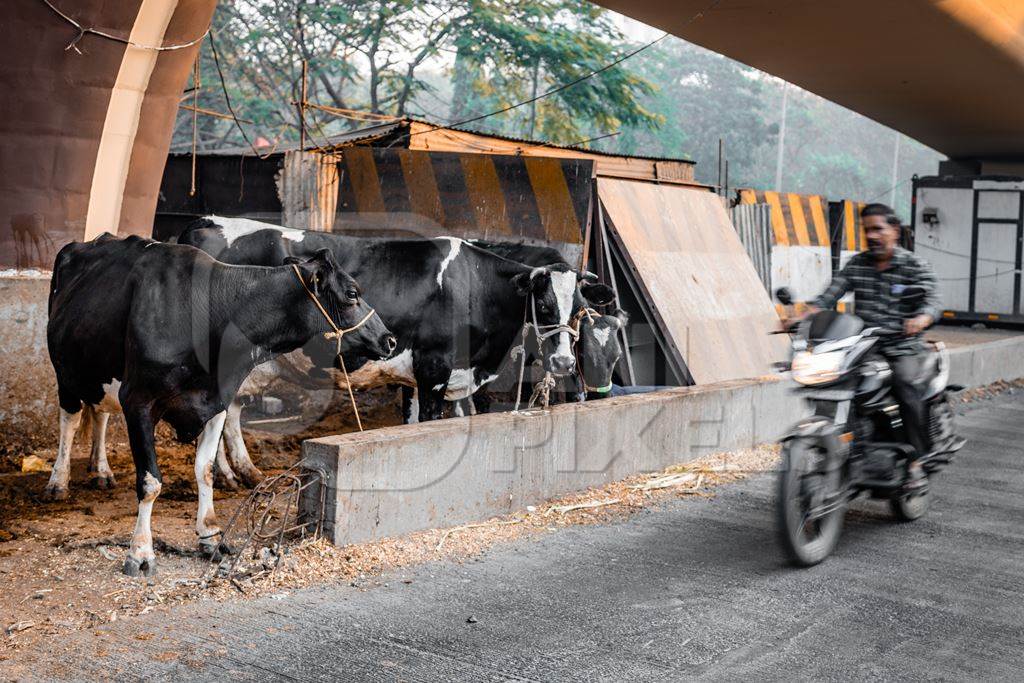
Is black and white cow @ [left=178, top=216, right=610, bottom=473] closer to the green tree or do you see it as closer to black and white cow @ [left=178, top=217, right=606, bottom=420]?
black and white cow @ [left=178, top=217, right=606, bottom=420]

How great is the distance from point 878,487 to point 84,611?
14.6ft

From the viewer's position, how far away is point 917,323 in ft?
21.3

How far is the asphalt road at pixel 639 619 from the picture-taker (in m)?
4.40

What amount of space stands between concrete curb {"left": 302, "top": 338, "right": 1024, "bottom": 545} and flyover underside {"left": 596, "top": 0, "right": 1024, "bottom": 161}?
4.41 m

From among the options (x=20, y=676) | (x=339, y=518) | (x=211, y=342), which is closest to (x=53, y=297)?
(x=211, y=342)

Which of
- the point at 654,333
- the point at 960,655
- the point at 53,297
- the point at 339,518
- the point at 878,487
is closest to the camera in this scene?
the point at 960,655

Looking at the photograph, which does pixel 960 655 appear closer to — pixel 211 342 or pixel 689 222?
pixel 211 342

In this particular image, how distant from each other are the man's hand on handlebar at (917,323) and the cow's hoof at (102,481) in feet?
17.7

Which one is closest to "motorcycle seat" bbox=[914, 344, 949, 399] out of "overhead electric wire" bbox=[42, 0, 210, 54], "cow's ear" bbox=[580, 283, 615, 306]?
"cow's ear" bbox=[580, 283, 615, 306]

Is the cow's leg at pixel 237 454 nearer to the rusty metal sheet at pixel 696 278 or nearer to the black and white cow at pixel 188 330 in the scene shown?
the black and white cow at pixel 188 330

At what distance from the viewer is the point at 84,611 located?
4.89 m

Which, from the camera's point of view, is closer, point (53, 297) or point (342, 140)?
point (53, 297)

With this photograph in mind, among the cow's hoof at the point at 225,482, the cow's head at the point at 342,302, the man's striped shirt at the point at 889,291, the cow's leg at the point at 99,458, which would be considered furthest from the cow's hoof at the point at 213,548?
the man's striped shirt at the point at 889,291

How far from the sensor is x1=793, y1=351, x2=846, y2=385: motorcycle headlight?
6.08 meters
